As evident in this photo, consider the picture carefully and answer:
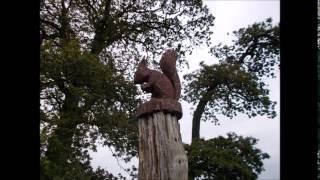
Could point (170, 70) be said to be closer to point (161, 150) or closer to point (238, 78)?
point (161, 150)

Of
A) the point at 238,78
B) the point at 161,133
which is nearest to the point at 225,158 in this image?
the point at 238,78

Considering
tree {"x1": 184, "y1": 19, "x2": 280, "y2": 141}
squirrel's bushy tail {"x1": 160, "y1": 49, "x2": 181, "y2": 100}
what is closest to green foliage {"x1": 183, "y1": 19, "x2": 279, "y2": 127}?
tree {"x1": 184, "y1": 19, "x2": 280, "y2": 141}

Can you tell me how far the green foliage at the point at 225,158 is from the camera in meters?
6.91

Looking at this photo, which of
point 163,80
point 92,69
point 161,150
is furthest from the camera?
point 92,69

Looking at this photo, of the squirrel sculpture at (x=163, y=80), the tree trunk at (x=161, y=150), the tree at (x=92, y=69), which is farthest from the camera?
the tree at (x=92, y=69)

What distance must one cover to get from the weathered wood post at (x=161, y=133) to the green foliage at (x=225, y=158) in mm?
3870

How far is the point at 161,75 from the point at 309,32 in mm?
2459

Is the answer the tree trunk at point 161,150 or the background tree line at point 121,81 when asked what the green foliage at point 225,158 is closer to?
the background tree line at point 121,81

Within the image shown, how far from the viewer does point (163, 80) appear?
3141mm

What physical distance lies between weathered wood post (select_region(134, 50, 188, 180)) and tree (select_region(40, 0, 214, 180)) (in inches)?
105

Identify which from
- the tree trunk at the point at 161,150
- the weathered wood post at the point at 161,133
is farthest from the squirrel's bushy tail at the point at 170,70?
the tree trunk at the point at 161,150

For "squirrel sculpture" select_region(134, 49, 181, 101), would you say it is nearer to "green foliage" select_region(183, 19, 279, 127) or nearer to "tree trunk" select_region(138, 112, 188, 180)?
"tree trunk" select_region(138, 112, 188, 180)

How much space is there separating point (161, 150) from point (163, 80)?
0.47 metres
